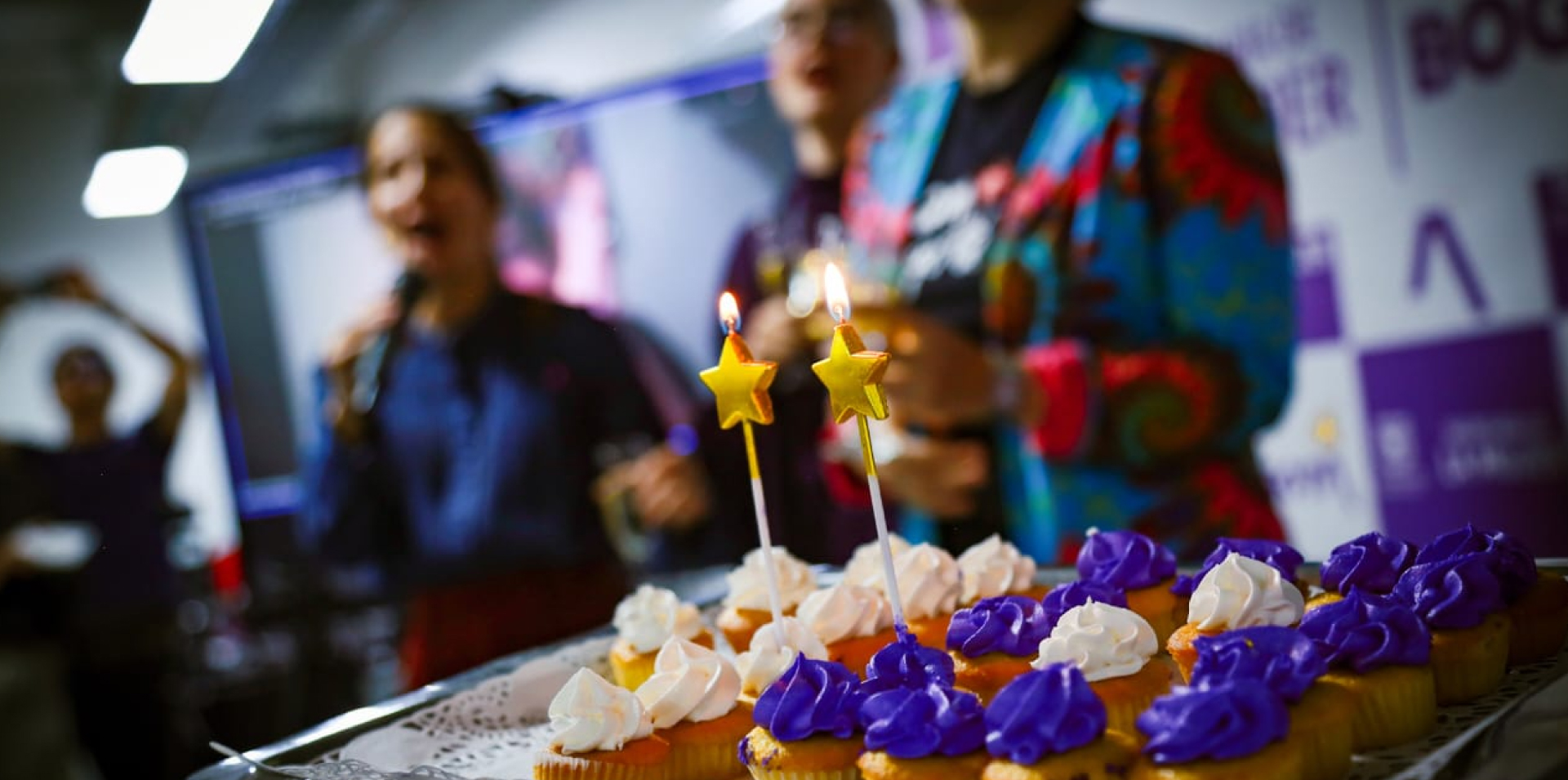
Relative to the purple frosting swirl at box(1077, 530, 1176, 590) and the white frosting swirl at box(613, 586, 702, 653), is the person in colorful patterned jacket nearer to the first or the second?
the purple frosting swirl at box(1077, 530, 1176, 590)

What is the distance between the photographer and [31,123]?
5773mm

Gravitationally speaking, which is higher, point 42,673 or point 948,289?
point 948,289

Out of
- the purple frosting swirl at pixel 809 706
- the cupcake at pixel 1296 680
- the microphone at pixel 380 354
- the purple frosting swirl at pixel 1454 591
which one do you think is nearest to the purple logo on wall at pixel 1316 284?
the purple frosting swirl at pixel 1454 591

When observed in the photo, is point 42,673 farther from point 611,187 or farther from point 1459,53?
point 1459,53

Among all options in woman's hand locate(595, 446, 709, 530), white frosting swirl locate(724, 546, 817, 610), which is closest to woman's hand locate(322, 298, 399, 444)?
woman's hand locate(595, 446, 709, 530)

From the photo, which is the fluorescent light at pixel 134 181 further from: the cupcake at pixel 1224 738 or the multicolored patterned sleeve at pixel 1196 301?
the cupcake at pixel 1224 738

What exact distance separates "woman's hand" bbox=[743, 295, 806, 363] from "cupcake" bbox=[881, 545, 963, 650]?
1256 mm

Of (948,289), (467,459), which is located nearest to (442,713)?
(948,289)

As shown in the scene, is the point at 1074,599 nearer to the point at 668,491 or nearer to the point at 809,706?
the point at 809,706

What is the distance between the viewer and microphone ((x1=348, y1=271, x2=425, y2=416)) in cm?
368

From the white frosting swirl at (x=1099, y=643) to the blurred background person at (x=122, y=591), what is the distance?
3746 mm

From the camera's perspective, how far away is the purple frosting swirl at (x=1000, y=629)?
56.7 inches

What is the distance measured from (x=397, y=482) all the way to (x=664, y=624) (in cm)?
206

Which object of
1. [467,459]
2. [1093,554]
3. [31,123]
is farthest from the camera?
[31,123]
